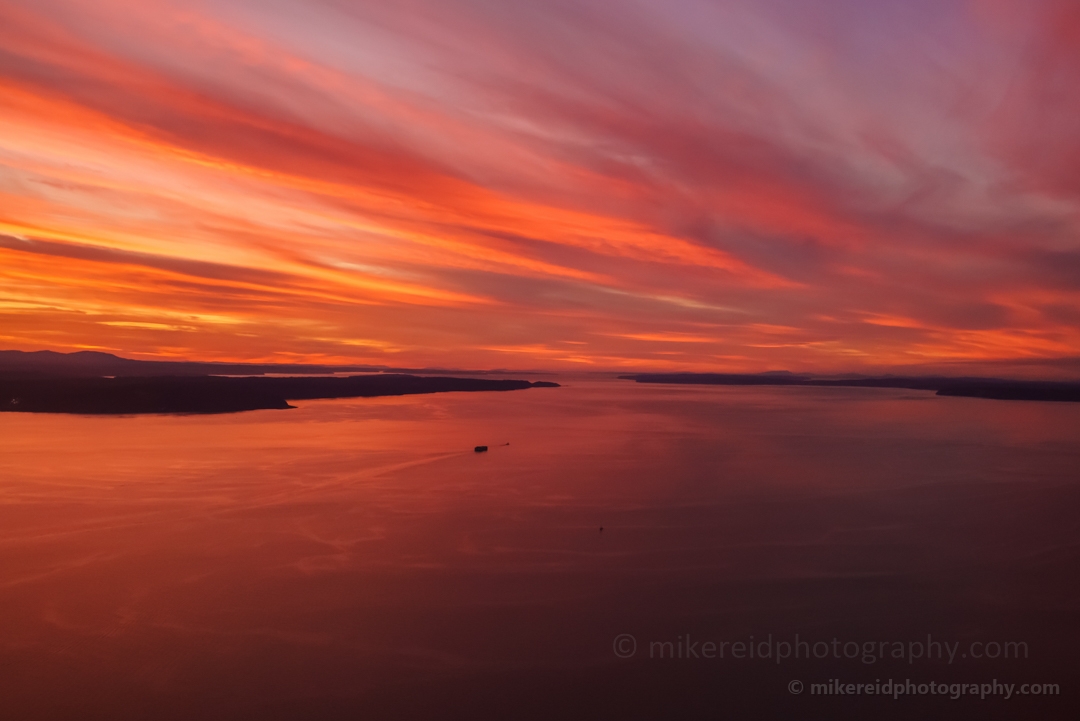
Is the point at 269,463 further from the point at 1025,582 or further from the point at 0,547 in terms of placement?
Answer: the point at 1025,582

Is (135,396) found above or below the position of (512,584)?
above

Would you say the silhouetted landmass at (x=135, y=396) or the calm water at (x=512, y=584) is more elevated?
the silhouetted landmass at (x=135, y=396)

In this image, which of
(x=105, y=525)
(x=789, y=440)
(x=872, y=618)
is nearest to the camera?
(x=872, y=618)

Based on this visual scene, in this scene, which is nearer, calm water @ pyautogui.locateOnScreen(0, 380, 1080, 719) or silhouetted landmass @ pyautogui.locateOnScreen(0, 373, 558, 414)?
calm water @ pyautogui.locateOnScreen(0, 380, 1080, 719)

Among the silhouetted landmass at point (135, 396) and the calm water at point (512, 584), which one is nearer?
the calm water at point (512, 584)

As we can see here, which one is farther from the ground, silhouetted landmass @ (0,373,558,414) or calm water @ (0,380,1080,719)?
silhouetted landmass @ (0,373,558,414)

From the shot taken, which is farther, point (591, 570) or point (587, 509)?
point (587, 509)

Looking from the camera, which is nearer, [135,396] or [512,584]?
[512,584]

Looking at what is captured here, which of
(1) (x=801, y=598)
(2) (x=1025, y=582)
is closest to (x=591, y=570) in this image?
(1) (x=801, y=598)
